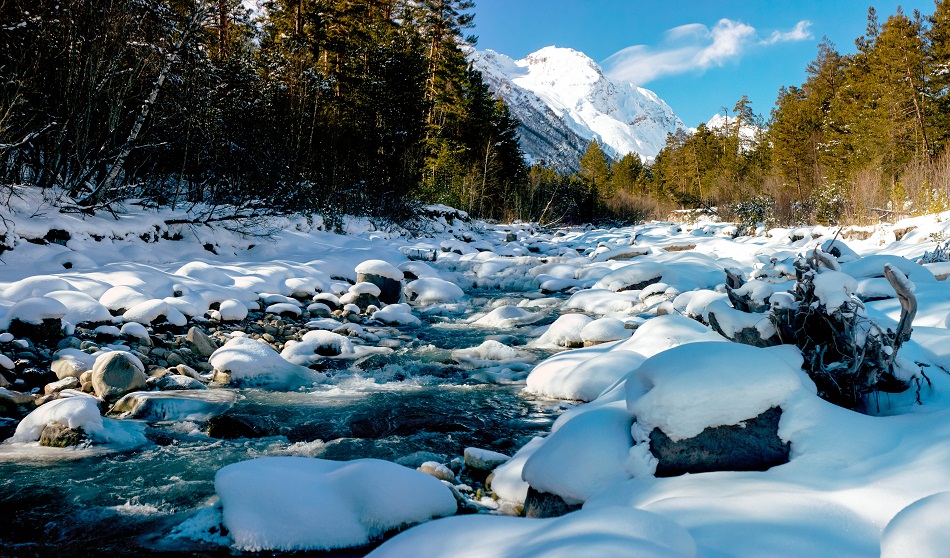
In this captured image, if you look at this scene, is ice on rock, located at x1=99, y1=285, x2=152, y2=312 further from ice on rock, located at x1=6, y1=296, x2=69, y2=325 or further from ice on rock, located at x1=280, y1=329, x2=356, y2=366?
ice on rock, located at x1=280, y1=329, x2=356, y2=366

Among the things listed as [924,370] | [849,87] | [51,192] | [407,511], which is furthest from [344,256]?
[849,87]

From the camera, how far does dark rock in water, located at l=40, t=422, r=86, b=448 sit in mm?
3037

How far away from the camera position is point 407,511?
231cm

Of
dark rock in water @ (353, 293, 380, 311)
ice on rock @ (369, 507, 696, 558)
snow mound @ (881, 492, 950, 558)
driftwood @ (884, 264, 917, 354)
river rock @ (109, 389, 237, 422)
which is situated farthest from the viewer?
dark rock in water @ (353, 293, 380, 311)

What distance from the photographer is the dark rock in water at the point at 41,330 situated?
4.32 m

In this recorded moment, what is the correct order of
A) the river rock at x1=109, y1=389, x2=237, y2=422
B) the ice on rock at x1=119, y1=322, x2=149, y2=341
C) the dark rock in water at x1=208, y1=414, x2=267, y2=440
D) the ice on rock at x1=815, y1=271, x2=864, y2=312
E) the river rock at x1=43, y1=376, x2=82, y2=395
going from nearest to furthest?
the ice on rock at x1=815, y1=271, x2=864, y2=312 < the dark rock in water at x1=208, y1=414, x2=267, y2=440 < the river rock at x1=109, y1=389, x2=237, y2=422 < the river rock at x1=43, y1=376, x2=82, y2=395 < the ice on rock at x1=119, y1=322, x2=149, y2=341

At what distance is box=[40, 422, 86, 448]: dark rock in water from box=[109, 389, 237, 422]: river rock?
1.68ft

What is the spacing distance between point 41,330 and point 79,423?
189 cm

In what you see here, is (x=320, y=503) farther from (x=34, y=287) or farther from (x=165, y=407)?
(x=34, y=287)

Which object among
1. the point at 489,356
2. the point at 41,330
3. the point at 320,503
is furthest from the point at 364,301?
the point at 320,503

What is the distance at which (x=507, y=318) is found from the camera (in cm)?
786

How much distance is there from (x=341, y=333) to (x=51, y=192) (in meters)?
4.37

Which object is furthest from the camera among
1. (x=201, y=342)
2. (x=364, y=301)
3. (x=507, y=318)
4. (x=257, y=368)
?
(x=364, y=301)

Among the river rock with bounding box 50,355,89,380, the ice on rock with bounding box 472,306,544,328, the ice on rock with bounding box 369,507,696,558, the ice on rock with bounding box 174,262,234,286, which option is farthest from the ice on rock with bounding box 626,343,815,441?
the ice on rock with bounding box 174,262,234,286
